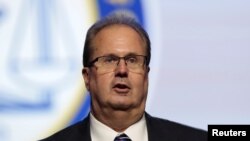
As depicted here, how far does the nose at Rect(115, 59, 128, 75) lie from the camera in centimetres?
120

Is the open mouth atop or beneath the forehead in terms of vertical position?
beneath

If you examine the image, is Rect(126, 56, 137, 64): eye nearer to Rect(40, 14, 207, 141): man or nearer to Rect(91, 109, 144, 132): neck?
Rect(40, 14, 207, 141): man

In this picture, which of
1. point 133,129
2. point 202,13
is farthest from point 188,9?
point 133,129

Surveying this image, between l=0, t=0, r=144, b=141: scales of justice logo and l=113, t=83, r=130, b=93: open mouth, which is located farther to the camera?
l=0, t=0, r=144, b=141: scales of justice logo

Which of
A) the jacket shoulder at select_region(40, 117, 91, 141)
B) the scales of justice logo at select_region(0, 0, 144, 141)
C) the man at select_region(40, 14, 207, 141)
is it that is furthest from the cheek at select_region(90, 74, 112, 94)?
the scales of justice logo at select_region(0, 0, 144, 141)

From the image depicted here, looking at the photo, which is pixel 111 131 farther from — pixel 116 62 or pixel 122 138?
pixel 116 62

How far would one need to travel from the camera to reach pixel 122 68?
1.20 metres

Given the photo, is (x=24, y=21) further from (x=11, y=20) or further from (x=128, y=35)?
(x=128, y=35)

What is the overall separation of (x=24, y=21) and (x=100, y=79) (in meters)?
0.44

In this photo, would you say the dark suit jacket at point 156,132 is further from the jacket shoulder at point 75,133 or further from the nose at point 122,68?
the nose at point 122,68

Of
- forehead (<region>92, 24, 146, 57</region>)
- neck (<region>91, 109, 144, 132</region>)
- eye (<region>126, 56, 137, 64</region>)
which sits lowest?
neck (<region>91, 109, 144, 132</region>)

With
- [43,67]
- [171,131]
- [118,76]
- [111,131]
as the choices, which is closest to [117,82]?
[118,76]

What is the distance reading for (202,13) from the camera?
62.1 inches

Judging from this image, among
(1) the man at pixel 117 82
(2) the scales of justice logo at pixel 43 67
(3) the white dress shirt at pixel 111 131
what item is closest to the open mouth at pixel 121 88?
Answer: (1) the man at pixel 117 82
